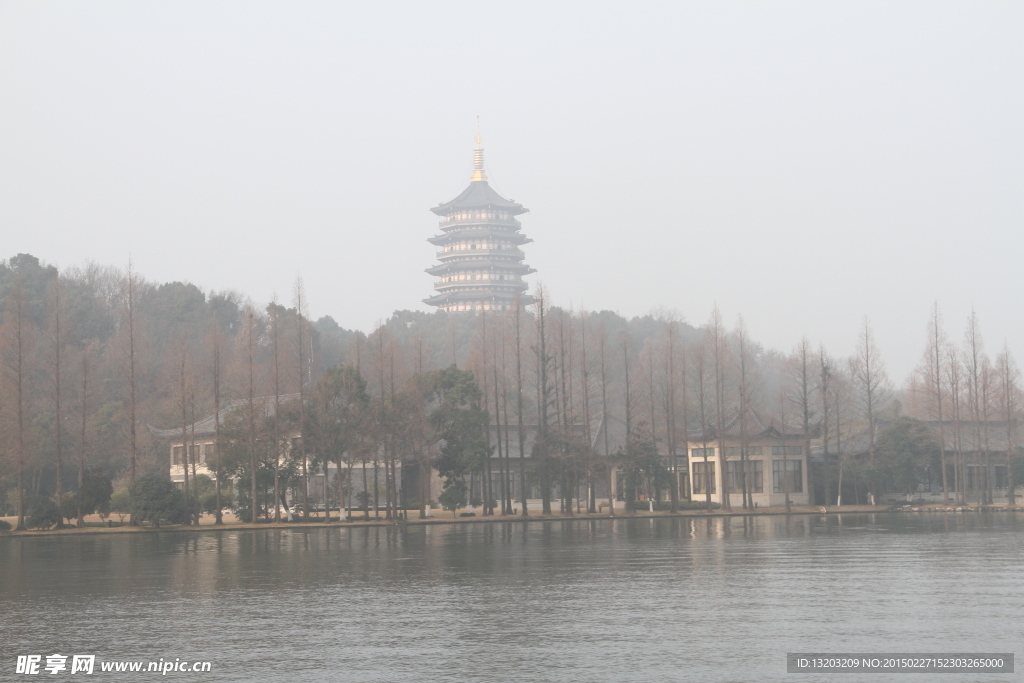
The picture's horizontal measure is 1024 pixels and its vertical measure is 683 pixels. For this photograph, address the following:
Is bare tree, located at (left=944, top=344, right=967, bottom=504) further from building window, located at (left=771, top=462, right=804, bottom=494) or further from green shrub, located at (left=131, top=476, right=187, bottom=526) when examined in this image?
green shrub, located at (left=131, top=476, right=187, bottom=526)

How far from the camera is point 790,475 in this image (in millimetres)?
48500

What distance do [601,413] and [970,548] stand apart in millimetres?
28469

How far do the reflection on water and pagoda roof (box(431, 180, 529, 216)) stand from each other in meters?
100

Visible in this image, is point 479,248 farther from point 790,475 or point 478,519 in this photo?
point 478,519

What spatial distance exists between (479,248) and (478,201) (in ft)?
18.7

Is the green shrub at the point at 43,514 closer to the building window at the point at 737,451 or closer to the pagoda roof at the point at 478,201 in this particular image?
the building window at the point at 737,451

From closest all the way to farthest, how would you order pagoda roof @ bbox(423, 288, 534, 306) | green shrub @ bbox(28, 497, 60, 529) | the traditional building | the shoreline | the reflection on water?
1. the reflection on water
2. the shoreline
3. green shrub @ bbox(28, 497, 60, 529)
4. the traditional building
5. pagoda roof @ bbox(423, 288, 534, 306)

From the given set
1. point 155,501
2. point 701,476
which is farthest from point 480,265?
point 155,501

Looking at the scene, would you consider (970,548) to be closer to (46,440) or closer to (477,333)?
(46,440)

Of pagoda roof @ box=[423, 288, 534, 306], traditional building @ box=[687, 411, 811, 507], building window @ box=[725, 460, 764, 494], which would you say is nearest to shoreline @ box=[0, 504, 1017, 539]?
traditional building @ box=[687, 411, 811, 507]

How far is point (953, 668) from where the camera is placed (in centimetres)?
983

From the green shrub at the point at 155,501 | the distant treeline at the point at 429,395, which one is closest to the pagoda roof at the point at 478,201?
the distant treeline at the point at 429,395

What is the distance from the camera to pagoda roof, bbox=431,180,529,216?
4870 inches

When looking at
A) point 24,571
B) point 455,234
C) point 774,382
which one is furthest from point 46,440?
point 455,234
